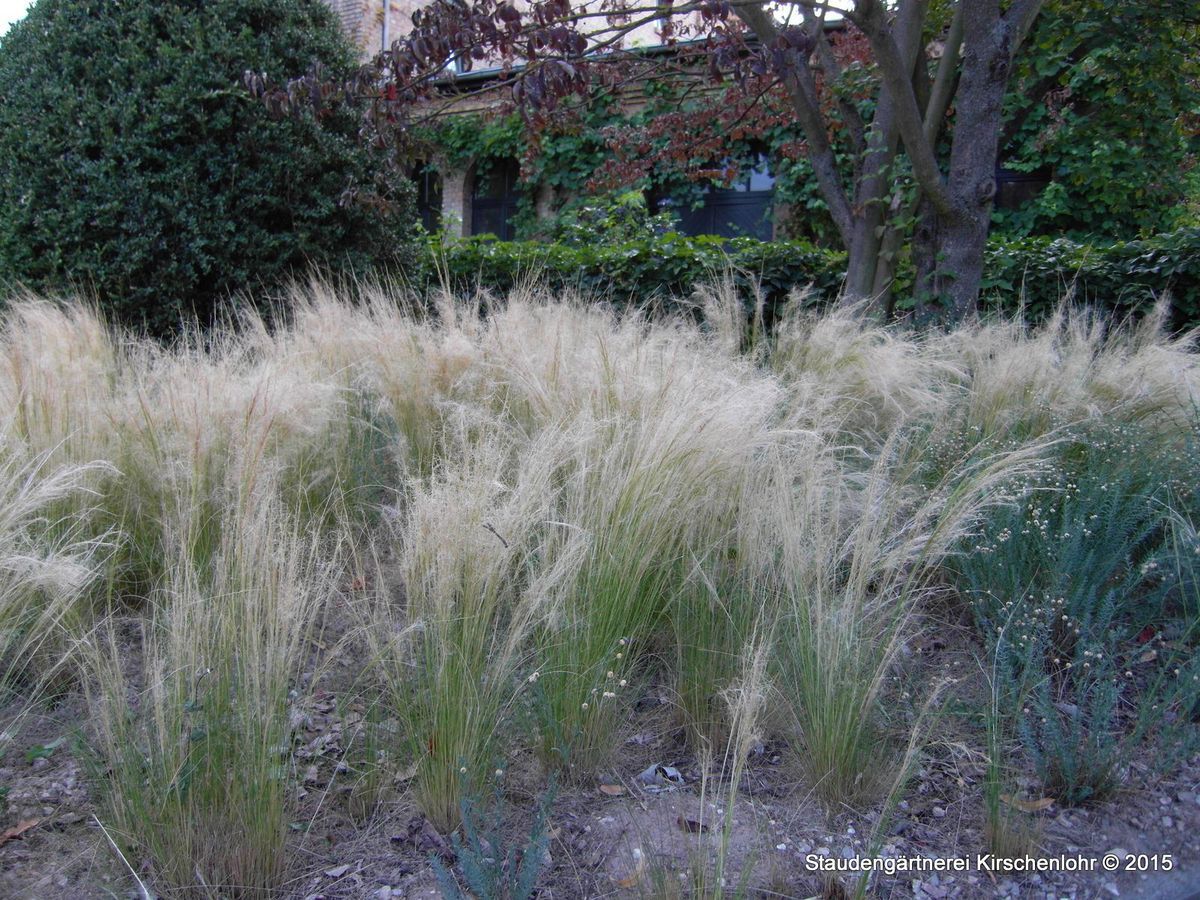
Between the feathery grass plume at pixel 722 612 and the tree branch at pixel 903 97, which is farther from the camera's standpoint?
the tree branch at pixel 903 97

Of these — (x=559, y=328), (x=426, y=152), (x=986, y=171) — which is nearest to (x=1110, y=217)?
(x=986, y=171)

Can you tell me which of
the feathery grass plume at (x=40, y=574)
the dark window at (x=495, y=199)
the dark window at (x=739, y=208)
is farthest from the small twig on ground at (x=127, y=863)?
the dark window at (x=495, y=199)

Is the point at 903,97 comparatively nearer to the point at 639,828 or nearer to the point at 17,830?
the point at 639,828

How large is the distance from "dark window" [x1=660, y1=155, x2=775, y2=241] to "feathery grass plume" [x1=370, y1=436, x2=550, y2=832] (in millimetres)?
12206

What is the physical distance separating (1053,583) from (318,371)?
3243 mm

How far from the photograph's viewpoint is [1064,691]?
302cm

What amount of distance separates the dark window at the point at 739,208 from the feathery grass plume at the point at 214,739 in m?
12.6

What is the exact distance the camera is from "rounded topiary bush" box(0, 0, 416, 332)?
235 inches

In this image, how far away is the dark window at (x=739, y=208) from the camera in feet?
46.9

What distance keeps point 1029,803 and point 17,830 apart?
8.22 feet

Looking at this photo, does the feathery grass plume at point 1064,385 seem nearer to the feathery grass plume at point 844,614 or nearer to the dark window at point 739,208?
the feathery grass plume at point 844,614

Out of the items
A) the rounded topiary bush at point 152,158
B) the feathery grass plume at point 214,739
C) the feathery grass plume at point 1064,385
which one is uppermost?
the rounded topiary bush at point 152,158

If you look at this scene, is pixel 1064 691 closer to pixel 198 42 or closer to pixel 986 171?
pixel 986 171

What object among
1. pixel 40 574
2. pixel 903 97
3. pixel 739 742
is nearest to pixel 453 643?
pixel 739 742
